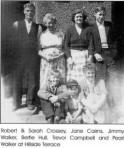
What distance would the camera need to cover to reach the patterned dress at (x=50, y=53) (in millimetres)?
1958

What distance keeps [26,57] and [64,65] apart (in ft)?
0.91

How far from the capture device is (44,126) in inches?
74.9

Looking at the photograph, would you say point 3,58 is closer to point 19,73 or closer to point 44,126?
point 19,73

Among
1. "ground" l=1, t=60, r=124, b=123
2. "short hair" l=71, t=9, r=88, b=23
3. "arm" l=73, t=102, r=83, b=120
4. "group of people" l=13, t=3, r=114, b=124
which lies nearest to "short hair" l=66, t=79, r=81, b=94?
"group of people" l=13, t=3, r=114, b=124

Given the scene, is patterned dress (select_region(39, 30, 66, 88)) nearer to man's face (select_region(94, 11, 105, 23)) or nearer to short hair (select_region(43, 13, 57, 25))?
short hair (select_region(43, 13, 57, 25))

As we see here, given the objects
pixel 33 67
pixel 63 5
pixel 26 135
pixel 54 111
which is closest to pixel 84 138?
pixel 54 111

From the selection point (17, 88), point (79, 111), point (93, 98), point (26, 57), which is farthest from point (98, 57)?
point (17, 88)

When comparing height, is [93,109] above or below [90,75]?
below

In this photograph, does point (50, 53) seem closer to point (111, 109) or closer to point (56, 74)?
point (56, 74)

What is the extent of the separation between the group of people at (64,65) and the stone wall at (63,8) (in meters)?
0.04

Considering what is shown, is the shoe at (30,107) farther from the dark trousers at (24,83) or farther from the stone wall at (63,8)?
the stone wall at (63,8)

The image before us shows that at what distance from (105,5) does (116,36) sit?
24cm

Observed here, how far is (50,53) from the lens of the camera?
197 centimetres

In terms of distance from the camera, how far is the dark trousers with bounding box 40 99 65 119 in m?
1.93
